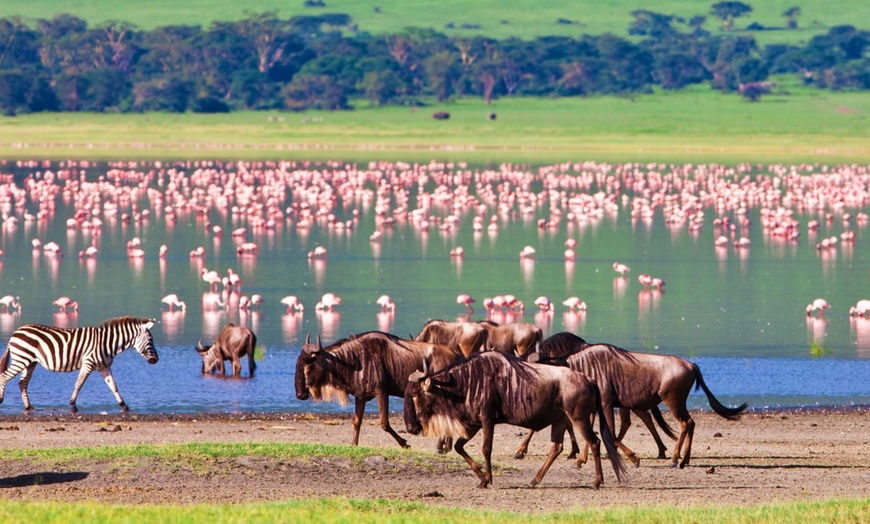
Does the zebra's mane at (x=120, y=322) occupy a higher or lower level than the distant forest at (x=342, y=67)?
lower

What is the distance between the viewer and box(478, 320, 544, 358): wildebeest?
16750 mm

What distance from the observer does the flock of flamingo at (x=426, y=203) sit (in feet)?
119

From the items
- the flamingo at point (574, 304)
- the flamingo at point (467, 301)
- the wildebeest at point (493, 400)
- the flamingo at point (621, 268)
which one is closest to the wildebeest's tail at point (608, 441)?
the wildebeest at point (493, 400)

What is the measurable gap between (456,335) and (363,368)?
2.18 metres

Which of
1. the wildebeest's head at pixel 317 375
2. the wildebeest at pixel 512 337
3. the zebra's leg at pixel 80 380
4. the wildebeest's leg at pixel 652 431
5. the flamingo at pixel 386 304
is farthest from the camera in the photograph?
the flamingo at pixel 386 304

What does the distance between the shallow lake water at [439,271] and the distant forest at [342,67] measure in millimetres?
61185

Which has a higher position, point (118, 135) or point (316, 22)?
point (316, 22)

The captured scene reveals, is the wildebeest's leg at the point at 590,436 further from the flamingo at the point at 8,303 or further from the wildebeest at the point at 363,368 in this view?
the flamingo at the point at 8,303

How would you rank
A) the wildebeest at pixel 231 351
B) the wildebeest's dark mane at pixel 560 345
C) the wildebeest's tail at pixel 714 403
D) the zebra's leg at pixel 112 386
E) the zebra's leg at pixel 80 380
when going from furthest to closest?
the wildebeest at pixel 231 351, the zebra's leg at pixel 112 386, the zebra's leg at pixel 80 380, the wildebeest's dark mane at pixel 560 345, the wildebeest's tail at pixel 714 403

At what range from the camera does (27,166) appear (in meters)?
77.5

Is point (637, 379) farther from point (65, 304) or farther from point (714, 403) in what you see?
point (65, 304)

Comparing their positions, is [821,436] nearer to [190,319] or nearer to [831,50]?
[190,319]

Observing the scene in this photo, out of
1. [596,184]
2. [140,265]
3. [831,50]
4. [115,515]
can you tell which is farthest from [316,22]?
[115,515]

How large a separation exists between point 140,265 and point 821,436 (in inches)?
816
